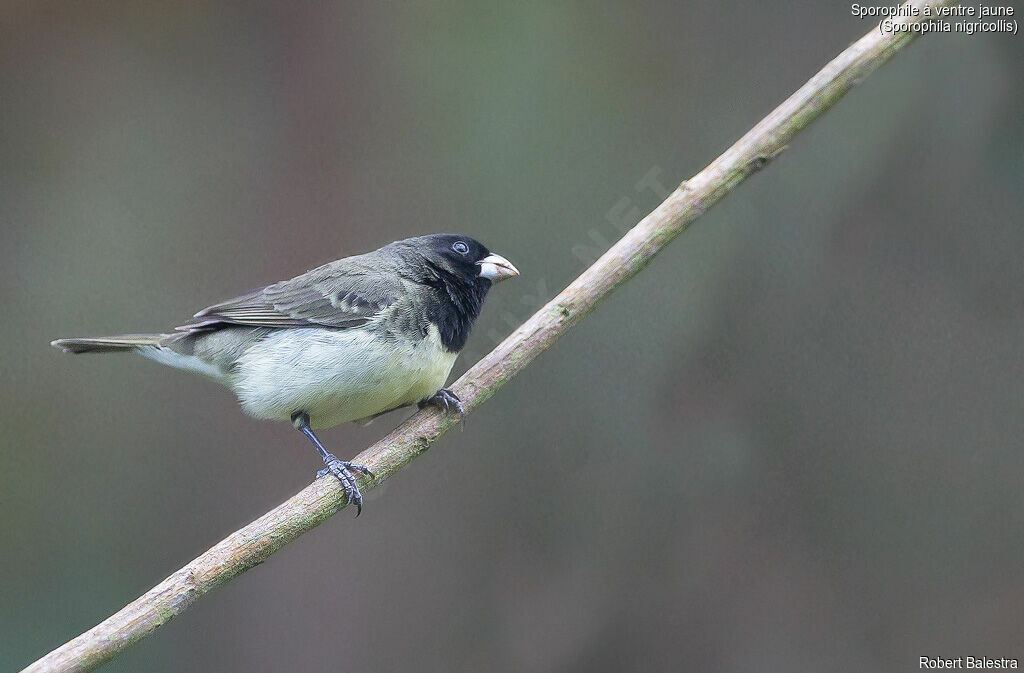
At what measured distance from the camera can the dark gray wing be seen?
3547 mm

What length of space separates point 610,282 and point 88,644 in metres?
1.94

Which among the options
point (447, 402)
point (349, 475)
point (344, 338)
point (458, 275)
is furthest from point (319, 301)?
point (349, 475)

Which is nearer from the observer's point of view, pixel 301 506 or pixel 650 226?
pixel 301 506

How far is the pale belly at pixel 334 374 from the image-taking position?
11.0 ft

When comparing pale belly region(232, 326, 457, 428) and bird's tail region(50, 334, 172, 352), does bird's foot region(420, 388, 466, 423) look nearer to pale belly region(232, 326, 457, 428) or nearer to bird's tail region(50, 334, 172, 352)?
pale belly region(232, 326, 457, 428)

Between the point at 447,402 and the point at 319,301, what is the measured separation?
2.34 ft

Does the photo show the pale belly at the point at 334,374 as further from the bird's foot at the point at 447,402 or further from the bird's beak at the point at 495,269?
the bird's beak at the point at 495,269

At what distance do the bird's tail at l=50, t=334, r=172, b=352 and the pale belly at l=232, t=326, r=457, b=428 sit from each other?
442 millimetres

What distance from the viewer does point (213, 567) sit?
2.67 meters

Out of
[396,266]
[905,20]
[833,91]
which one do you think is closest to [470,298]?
[396,266]

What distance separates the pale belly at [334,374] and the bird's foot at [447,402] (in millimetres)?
31

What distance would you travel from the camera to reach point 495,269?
3.73 m

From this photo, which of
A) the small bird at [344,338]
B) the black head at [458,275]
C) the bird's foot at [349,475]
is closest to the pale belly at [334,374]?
the small bird at [344,338]

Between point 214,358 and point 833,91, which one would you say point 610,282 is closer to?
point 833,91
